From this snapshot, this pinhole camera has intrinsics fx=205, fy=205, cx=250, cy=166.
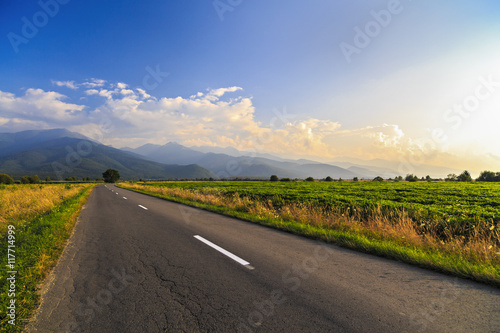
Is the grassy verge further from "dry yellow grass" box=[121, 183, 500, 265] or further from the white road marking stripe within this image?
"dry yellow grass" box=[121, 183, 500, 265]

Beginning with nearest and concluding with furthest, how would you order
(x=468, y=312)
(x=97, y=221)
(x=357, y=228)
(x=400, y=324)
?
(x=400, y=324) → (x=468, y=312) → (x=357, y=228) → (x=97, y=221)

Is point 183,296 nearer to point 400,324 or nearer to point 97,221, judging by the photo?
point 400,324

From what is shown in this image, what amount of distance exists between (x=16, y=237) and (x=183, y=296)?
6.15 m

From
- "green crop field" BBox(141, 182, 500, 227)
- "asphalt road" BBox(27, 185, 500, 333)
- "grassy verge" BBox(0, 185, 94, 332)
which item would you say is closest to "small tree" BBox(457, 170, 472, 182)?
"green crop field" BBox(141, 182, 500, 227)

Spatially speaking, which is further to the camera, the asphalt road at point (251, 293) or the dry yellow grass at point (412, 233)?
the dry yellow grass at point (412, 233)

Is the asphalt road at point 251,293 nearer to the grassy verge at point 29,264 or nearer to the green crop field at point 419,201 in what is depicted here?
the grassy verge at point 29,264

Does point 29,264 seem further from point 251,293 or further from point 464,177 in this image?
point 464,177

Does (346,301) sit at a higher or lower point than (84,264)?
higher

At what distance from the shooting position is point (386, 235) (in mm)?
6504

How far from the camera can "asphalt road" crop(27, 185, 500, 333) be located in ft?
8.34

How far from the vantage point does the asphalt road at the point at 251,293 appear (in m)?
2.54

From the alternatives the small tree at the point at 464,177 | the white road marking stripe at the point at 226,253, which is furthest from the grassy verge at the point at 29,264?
the small tree at the point at 464,177

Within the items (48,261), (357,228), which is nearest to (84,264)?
(48,261)

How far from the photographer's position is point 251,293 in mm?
3195
